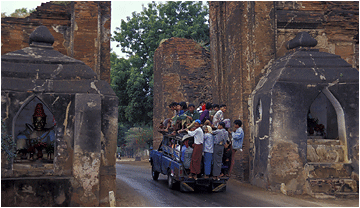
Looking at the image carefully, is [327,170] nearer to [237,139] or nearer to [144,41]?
[237,139]

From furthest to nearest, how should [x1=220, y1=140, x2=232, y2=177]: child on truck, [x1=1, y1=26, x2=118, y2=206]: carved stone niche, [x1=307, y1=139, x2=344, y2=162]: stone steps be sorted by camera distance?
[x1=307, y1=139, x2=344, y2=162]: stone steps
[x1=220, y1=140, x2=232, y2=177]: child on truck
[x1=1, y1=26, x2=118, y2=206]: carved stone niche

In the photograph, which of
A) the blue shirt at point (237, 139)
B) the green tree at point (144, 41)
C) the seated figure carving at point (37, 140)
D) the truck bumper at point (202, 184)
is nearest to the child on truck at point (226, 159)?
the blue shirt at point (237, 139)

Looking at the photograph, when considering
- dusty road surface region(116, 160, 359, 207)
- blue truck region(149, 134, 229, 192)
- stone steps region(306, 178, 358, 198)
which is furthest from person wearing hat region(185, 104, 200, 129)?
stone steps region(306, 178, 358, 198)

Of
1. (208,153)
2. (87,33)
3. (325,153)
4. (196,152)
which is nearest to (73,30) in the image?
(87,33)

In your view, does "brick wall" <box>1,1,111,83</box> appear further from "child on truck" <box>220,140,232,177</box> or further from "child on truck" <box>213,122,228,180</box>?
"child on truck" <box>220,140,232,177</box>

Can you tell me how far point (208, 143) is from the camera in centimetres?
1002

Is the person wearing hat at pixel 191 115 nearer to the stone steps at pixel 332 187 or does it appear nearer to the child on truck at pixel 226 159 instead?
the child on truck at pixel 226 159

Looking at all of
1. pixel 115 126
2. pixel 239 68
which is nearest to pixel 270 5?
pixel 239 68

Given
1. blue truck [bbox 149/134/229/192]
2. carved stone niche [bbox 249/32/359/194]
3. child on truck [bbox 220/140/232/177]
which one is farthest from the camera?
carved stone niche [bbox 249/32/359/194]

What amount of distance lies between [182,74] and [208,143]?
1070 cm

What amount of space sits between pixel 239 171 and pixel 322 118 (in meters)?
3.36

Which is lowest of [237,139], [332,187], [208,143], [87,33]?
[332,187]

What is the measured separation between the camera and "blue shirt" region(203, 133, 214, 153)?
9.99 meters

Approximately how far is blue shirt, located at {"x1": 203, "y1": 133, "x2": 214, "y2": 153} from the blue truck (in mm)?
377
